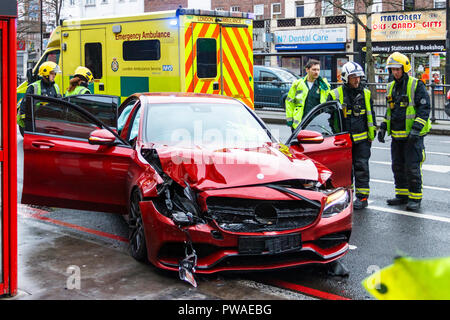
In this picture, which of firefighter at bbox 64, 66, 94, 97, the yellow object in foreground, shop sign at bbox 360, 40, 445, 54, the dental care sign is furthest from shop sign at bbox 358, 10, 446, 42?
the yellow object in foreground

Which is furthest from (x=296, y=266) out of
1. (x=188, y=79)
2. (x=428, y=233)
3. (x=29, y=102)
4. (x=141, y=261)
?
(x=188, y=79)

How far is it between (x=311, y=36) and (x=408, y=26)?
241 inches

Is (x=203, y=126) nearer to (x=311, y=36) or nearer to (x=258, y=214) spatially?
(x=258, y=214)

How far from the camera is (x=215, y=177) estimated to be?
4.87 metres

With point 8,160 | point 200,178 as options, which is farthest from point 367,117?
point 8,160

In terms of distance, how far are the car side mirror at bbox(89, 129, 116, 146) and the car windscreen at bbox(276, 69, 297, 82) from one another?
17.2 metres

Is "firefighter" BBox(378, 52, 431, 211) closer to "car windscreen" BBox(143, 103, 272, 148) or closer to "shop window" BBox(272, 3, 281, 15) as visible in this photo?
"car windscreen" BBox(143, 103, 272, 148)

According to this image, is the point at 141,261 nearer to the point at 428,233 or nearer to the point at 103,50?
the point at 428,233

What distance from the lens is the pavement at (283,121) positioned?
17.2m

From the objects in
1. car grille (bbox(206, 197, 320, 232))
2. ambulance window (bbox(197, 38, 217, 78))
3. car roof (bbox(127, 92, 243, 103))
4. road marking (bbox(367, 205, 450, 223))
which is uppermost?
ambulance window (bbox(197, 38, 217, 78))

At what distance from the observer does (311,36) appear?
121 feet

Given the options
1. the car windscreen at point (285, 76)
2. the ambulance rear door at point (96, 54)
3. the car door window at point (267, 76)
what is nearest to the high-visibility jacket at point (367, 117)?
the ambulance rear door at point (96, 54)

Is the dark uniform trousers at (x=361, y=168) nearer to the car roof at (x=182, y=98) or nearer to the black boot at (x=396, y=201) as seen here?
the black boot at (x=396, y=201)

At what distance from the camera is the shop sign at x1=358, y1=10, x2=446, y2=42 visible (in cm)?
3200
